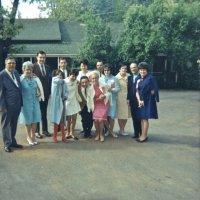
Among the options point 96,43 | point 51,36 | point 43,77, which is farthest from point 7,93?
point 51,36

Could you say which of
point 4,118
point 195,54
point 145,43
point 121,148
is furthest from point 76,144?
point 195,54

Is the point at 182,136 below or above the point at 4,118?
below

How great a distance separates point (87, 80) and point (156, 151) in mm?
2355

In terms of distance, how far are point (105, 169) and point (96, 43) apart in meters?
18.2

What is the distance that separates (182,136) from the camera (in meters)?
9.64

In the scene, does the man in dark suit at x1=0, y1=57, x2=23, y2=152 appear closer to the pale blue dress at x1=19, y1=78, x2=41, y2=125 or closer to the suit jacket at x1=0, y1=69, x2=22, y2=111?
the suit jacket at x1=0, y1=69, x2=22, y2=111

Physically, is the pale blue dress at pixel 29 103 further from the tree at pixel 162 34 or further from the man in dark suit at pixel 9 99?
the tree at pixel 162 34

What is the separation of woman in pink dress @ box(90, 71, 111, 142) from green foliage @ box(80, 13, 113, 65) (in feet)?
50.6

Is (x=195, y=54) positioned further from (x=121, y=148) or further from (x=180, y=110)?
(x=121, y=148)

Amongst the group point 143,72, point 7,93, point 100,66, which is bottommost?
point 7,93

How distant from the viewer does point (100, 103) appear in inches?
348

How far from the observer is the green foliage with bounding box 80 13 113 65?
24234 millimetres

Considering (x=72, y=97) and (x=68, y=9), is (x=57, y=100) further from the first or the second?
(x=68, y=9)

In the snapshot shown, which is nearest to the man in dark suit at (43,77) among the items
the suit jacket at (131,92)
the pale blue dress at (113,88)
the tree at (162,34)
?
the pale blue dress at (113,88)
